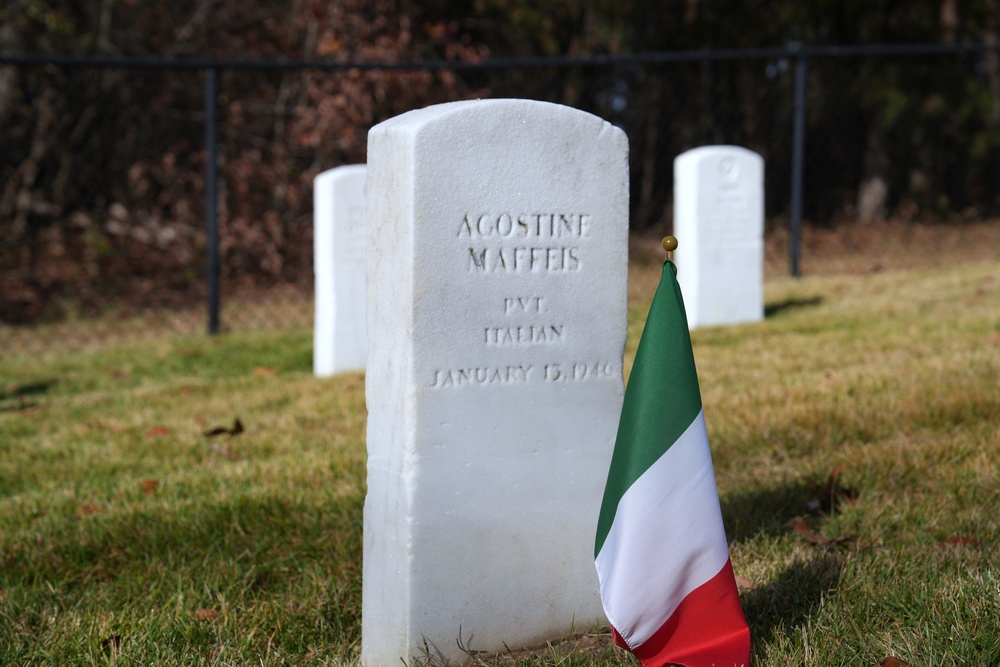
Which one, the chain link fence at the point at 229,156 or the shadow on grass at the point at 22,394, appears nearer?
the shadow on grass at the point at 22,394

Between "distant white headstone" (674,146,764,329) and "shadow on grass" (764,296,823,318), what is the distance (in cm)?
41

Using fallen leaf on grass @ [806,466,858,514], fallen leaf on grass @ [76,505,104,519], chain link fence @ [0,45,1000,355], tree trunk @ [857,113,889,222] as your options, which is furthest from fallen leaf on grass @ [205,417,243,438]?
tree trunk @ [857,113,889,222]

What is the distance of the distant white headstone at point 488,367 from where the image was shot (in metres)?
2.40

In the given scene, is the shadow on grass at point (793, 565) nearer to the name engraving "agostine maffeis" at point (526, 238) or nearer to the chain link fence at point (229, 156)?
the name engraving "agostine maffeis" at point (526, 238)

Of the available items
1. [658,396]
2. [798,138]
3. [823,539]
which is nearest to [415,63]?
[798,138]

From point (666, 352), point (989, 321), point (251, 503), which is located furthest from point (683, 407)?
point (989, 321)

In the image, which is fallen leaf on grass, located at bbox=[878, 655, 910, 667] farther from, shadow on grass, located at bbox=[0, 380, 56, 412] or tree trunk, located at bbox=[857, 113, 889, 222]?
tree trunk, located at bbox=[857, 113, 889, 222]

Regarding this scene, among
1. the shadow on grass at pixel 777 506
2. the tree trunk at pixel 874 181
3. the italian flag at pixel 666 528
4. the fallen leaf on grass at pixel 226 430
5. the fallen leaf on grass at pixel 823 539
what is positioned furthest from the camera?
the tree trunk at pixel 874 181

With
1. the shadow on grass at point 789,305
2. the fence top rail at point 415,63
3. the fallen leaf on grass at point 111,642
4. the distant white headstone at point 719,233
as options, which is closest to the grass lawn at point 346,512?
the fallen leaf on grass at point 111,642

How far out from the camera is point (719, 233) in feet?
24.9

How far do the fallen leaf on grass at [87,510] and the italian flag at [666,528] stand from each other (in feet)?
6.71

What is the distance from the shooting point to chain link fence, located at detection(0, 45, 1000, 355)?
10.6m

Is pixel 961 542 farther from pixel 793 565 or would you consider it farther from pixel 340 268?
pixel 340 268

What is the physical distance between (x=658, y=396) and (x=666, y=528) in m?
0.29
